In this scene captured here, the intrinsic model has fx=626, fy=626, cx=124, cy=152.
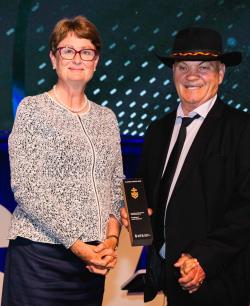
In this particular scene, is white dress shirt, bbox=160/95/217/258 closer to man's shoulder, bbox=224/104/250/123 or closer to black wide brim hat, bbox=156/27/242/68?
man's shoulder, bbox=224/104/250/123

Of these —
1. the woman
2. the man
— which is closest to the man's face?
the man

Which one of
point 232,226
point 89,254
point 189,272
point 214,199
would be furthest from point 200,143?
point 89,254

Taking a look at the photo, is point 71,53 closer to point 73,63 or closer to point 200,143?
point 73,63

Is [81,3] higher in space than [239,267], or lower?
higher

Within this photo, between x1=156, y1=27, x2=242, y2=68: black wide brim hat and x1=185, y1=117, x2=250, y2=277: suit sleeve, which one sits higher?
x1=156, y1=27, x2=242, y2=68: black wide brim hat

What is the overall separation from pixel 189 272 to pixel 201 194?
315 millimetres

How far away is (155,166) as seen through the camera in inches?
107

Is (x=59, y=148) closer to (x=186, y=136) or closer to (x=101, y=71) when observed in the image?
(x=186, y=136)

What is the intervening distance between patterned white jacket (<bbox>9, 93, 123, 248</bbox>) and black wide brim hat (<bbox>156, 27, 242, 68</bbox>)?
532 mm

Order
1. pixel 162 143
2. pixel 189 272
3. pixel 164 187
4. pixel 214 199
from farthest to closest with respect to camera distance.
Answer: pixel 162 143
pixel 164 187
pixel 214 199
pixel 189 272

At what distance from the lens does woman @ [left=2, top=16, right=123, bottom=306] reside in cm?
240

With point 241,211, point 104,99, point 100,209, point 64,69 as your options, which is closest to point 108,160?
point 100,209

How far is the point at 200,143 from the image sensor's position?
2533mm

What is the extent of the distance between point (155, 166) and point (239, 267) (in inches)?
22.1
